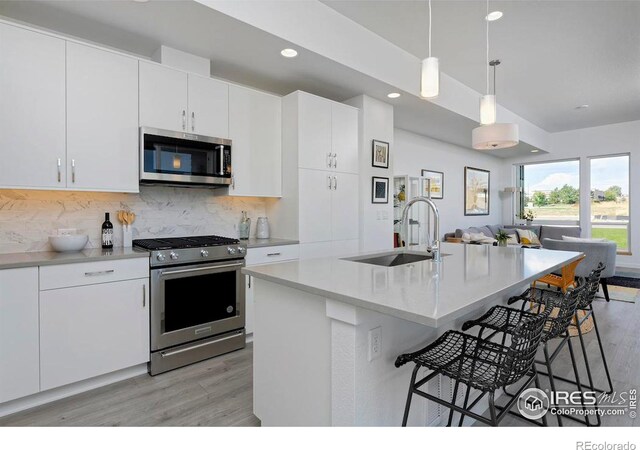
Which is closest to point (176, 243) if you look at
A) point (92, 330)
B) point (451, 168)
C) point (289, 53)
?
point (92, 330)

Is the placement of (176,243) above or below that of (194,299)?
above

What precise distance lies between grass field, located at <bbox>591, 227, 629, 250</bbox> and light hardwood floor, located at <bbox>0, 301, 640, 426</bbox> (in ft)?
16.9

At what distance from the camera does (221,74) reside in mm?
3434

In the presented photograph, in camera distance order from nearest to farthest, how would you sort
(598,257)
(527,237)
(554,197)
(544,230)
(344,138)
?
(344,138), (598,257), (527,237), (544,230), (554,197)

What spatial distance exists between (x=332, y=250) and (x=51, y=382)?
2.48 metres

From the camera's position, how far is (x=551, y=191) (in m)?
7.82

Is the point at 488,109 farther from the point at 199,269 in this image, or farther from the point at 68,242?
the point at 68,242

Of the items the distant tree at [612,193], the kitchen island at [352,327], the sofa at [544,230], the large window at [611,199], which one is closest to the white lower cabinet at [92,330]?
the kitchen island at [352,327]

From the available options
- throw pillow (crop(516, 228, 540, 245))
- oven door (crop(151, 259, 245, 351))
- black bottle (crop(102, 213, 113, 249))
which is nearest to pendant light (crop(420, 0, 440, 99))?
oven door (crop(151, 259, 245, 351))

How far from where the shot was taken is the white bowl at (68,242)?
2.48m

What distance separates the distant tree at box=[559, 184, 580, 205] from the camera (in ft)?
24.4

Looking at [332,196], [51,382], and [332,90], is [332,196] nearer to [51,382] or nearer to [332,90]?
[332,90]

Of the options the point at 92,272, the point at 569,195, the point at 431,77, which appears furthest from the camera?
the point at 569,195

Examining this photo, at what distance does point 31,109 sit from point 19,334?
141cm
